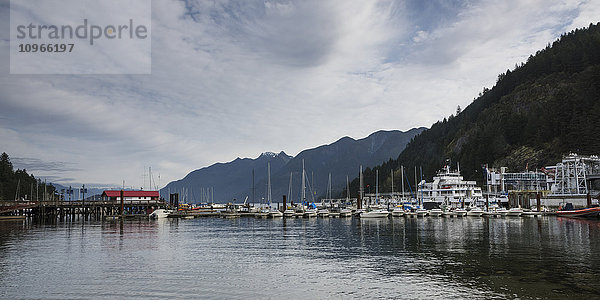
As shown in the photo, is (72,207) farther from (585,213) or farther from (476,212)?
(585,213)

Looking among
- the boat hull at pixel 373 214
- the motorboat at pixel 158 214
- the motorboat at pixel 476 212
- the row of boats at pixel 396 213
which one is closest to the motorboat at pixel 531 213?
the row of boats at pixel 396 213

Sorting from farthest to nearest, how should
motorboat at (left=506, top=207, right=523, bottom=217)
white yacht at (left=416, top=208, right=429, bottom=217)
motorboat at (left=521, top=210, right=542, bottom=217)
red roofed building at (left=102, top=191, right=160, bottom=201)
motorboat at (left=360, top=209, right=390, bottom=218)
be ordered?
red roofed building at (left=102, top=191, right=160, bottom=201)
white yacht at (left=416, top=208, right=429, bottom=217)
motorboat at (left=360, top=209, right=390, bottom=218)
motorboat at (left=506, top=207, right=523, bottom=217)
motorboat at (left=521, top=210, right=542, bottom=217)

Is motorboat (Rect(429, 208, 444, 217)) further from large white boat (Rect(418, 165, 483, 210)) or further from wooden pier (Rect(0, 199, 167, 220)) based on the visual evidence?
wooden pier (Rect(0, 199, 167, 220))

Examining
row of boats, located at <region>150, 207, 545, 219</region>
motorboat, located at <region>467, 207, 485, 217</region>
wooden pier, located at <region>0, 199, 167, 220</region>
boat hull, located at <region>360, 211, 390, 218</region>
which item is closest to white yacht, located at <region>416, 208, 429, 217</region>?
row of boats, located at <region>150, 207, 545, 219</region>

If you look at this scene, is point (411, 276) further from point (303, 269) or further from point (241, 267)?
point (241, 267)

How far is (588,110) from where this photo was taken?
143125 millimetres

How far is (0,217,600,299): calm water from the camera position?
24.6 m

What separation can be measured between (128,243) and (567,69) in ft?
642

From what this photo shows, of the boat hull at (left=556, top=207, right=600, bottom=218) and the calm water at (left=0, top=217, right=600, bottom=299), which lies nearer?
the calm water at (left=0, top=217, right=600, bottom=299)

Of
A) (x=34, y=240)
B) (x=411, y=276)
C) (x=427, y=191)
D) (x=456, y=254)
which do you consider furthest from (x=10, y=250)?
(x=427, y=191)

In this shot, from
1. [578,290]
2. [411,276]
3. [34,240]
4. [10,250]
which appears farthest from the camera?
[34,240]

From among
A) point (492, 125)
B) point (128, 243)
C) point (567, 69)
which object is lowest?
point (128, 243)

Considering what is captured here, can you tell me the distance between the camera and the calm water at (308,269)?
24625mm

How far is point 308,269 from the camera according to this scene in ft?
106
